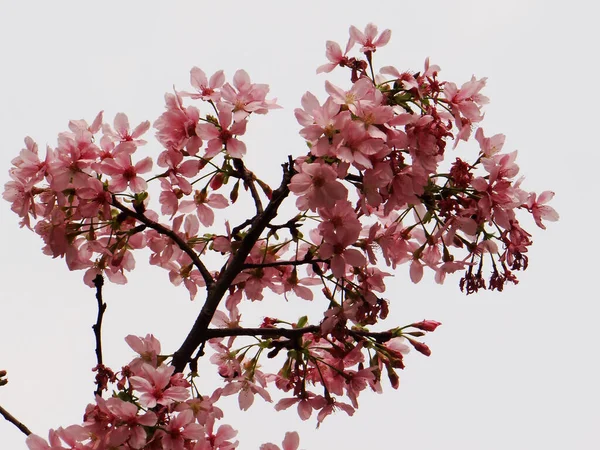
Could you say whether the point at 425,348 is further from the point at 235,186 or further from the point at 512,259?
the point at 235,186

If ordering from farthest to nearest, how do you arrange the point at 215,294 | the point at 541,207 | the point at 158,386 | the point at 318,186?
the point at 541,207 < the point at 215,294 < the point at 158,386 < the point at 318,186

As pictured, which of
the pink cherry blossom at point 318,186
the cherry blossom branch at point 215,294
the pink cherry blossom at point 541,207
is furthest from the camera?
the pink cherry blossom at point 541,207

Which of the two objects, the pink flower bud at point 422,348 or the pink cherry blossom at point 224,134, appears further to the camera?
the pink flower bud at point 422,348

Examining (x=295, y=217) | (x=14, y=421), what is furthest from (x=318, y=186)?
(x=14, y=421)

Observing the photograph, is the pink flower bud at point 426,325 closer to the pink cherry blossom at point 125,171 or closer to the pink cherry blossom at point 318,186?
the pink cherry blossom at point 318,186

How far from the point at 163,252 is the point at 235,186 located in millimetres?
432

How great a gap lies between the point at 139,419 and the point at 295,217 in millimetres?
860

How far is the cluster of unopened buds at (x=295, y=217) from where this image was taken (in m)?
2.90

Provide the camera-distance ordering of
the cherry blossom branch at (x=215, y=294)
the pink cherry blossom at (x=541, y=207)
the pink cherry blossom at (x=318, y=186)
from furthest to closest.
Answer: the pink cherry blossom at (x=541, y=207), the cherry blossom branch at (x=215, y=294), the pink cherry blossom at (x=318, y=186)

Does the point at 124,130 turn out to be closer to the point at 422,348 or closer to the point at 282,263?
the point at 282,263

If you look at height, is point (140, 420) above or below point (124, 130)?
below

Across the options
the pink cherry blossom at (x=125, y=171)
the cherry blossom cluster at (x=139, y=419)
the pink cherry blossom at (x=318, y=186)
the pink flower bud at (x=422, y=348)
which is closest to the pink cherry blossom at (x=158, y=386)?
the cherry blossom cluster at (x=139, y=419)

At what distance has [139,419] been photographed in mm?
2902

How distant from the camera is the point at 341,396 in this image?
11.7 feet
